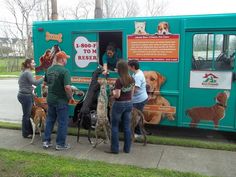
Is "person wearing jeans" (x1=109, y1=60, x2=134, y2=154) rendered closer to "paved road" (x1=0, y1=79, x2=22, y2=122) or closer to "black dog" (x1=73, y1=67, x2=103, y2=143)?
"black dog" (x1=73, y1=67, x2=103, y2=143)

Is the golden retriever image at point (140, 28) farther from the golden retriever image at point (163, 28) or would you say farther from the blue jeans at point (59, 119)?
the blue jeans at point (59, 119)

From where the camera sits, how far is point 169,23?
609cm

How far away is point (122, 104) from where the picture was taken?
5199 mm

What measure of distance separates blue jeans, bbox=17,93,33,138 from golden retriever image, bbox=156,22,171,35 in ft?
9.63

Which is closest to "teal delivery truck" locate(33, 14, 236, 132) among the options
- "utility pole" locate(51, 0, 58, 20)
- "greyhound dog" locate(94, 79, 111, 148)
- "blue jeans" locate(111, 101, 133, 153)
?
"greyhound dog" locate(94, 79, 111, 148)

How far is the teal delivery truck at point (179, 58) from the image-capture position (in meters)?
5.91

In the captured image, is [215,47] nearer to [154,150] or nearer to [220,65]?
[220,65]

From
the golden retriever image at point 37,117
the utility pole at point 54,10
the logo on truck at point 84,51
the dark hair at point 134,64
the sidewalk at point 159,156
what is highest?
the utility pole at point 54,10

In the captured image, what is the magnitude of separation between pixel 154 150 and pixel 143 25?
2547mm

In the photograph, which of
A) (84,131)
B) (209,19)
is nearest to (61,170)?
(84,131)

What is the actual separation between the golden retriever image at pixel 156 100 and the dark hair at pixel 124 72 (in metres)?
1.36

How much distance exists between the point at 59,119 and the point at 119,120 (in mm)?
1122

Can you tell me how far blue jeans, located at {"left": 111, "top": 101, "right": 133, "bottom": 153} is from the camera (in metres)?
5.22

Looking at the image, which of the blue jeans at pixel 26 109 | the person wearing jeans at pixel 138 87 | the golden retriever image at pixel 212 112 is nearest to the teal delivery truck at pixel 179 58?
the golden retriever image at pixel 212 112
